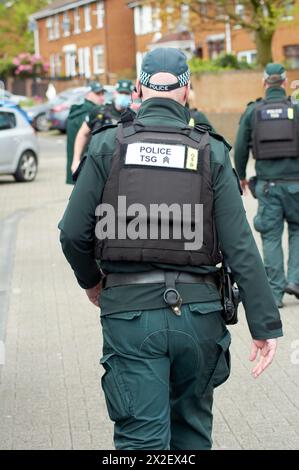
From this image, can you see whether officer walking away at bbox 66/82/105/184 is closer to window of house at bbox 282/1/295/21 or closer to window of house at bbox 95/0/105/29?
window of house at bbox 282/1/295/21

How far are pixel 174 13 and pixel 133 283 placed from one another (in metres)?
25.0

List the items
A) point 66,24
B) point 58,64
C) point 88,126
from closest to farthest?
1. point 88,126
2. point 66,24
3. point 58,64

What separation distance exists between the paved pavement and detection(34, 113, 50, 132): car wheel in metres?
28.9

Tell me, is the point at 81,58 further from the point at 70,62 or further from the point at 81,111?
the point at 81,111

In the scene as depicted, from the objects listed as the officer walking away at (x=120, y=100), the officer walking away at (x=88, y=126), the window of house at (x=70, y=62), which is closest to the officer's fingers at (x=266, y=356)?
the officer walking away at (x=88, y=126)

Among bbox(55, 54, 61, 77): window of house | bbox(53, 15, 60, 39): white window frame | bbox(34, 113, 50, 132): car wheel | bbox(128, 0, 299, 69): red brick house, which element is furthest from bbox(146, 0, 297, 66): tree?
bbox(53, 15, 60, 39): white window frame

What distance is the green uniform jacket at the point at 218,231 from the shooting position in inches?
159

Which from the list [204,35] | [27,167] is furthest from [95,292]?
[204,35]

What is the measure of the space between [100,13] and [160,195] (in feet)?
210

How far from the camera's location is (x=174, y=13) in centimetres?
2831

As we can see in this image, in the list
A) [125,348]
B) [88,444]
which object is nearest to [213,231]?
[125,348]

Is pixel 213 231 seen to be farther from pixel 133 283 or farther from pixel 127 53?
pixel 127 53

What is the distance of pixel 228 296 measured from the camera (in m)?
4.19

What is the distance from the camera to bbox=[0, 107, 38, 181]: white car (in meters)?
21.2
